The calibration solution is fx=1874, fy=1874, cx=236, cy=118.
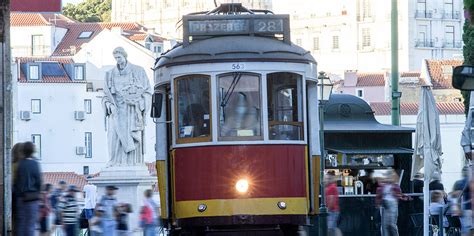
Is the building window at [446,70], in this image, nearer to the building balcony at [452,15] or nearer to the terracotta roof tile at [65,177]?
the building balcony at [452,15]

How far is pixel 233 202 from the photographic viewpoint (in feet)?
79.8

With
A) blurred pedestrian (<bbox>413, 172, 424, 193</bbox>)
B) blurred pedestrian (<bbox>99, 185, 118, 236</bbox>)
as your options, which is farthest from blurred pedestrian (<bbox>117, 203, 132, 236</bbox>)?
blurred pedestrian (<bbox>413, 172, 424, 193</bbox>)

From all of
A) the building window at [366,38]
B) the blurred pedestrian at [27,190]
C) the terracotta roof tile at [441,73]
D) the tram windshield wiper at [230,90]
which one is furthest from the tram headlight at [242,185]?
the building window at [366,38]

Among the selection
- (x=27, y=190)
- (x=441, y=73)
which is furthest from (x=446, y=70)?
(x=27, y=190)

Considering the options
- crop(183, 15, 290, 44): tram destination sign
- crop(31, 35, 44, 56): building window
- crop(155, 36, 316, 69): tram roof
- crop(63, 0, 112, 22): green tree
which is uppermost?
crop(63, 0, 112, 22): green tree

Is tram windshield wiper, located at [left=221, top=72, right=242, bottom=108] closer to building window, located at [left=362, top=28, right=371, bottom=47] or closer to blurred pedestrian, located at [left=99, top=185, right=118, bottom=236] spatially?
blurred pedestrian, located at [left=99, top=185, right=118, bottom=236]

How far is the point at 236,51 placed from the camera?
81.0 ft

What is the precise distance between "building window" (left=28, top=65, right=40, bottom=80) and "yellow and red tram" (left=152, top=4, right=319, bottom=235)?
255 ft

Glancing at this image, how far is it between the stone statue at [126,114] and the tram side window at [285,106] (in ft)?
53.9

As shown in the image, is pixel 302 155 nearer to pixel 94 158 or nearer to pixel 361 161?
pixel 361 161

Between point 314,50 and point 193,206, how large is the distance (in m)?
153

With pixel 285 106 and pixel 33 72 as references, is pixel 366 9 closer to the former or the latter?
pixel 33 72

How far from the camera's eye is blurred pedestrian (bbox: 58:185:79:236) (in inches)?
1101

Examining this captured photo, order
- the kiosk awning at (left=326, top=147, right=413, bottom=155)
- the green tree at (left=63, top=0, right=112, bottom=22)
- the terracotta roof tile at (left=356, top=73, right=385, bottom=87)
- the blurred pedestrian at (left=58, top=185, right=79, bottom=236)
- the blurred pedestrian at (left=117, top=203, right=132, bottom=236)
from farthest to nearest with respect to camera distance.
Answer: the green tree at (left=63, top=0, right=112, bottom=22) → the terracotta roof tile at (left=356, top=73, right=385, bottom=87) → the kiosk awning at (left=326, top=147, right=413, bottom=155) → the blurred pedestrian at (left=117, top=203, right=132, bottom=236) → the blurred pedestrian at (left=58, top=185, right=79, bottom=236)
